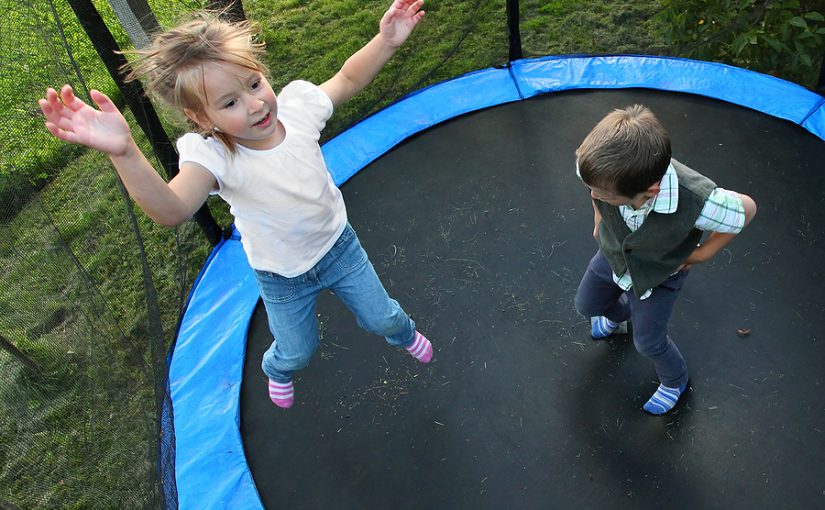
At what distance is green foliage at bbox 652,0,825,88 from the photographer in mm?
2791

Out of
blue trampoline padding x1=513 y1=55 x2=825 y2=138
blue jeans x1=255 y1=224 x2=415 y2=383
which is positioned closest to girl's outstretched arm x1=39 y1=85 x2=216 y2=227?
blue jeans x1=255 y1=224 x2=415 y2=383

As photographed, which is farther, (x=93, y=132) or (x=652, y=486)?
(x=652, y=486)

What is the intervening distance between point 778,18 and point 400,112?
175 centimetres

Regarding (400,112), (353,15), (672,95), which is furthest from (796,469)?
(353,15)

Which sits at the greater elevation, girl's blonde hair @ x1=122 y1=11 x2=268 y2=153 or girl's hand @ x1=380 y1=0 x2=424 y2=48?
girl's blonde hair @ x1=122 y1=11 x2=268 y2=153

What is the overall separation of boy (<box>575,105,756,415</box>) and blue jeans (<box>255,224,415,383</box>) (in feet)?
2.08

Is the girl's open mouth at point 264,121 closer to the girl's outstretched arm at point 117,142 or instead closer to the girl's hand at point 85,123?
the girl's outstretched arm at point 117,142

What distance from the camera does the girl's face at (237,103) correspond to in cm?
138

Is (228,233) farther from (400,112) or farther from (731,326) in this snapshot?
(731,326)

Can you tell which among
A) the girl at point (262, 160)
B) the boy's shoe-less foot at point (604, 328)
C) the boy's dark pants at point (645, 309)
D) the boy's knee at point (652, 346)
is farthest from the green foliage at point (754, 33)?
the girl at point (262, 160)

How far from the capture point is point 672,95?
3018 mm

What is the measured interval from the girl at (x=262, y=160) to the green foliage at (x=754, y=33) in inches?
73.4

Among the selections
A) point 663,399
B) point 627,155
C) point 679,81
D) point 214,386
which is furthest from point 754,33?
point 214,386

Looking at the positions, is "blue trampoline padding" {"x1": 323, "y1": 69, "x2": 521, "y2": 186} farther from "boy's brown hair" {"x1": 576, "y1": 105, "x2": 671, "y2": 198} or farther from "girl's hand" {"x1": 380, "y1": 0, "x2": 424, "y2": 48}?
"boy's brown hair" {"x1": 576, "y1": 105, "x2": 671, "y2": 198}
